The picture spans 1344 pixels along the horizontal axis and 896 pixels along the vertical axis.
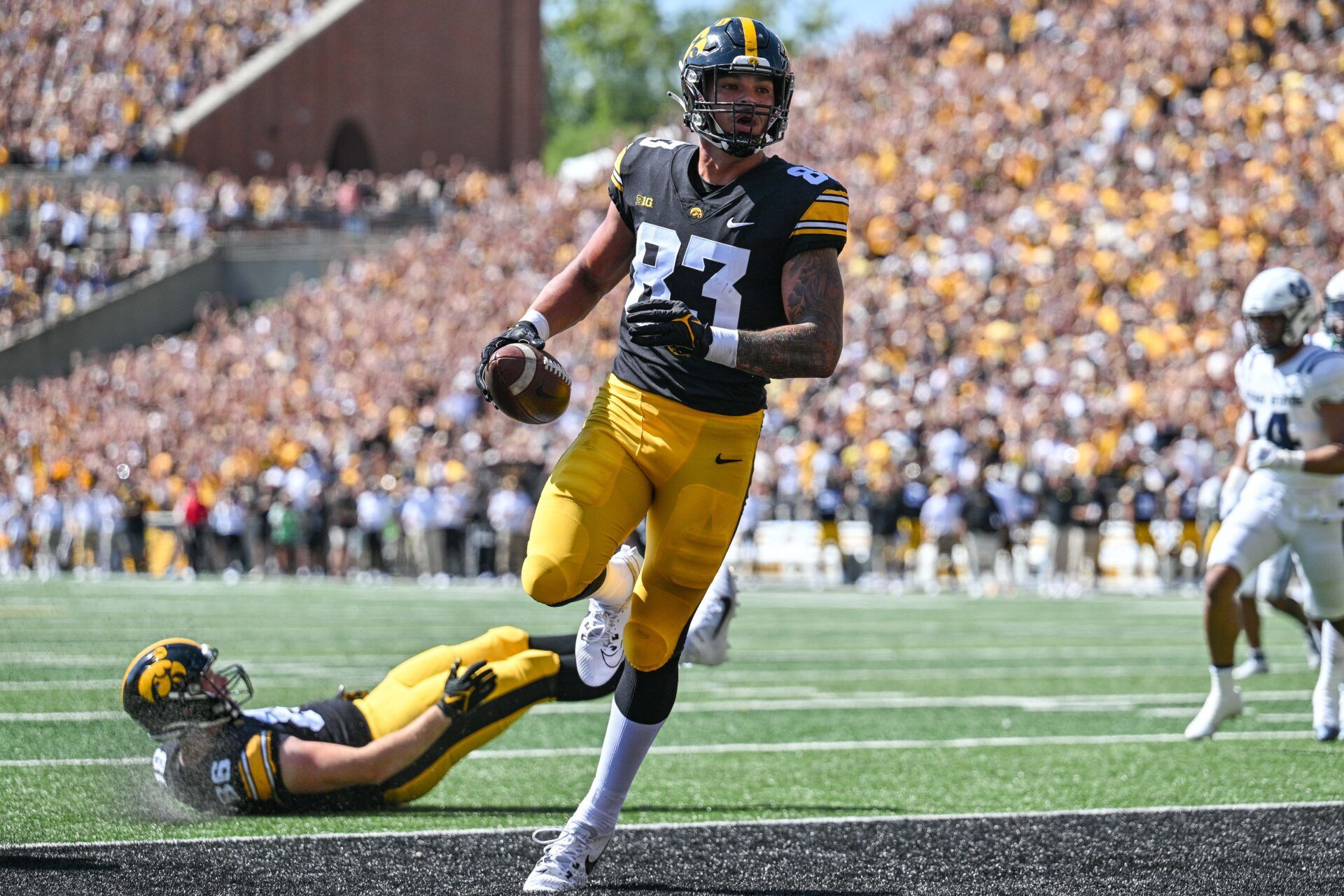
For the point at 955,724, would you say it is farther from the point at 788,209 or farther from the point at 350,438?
the point at 350,438

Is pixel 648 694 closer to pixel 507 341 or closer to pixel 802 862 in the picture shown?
pixel 802 862

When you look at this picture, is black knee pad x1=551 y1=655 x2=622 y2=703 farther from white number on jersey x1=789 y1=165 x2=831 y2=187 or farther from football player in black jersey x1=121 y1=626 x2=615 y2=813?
white number on jersey x1=789 y1=165 x2=831 y2=187

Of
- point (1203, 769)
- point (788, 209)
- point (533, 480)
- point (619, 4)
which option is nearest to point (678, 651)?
point (788, 209)

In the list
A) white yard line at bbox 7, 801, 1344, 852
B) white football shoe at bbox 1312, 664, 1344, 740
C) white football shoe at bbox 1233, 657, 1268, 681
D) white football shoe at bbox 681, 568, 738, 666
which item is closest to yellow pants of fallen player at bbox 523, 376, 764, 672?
white yard line at bbox 7, 801, 1344, 852

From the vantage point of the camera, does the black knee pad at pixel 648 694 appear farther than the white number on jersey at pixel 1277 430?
No

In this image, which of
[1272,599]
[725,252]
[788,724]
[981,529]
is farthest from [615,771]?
[981,529]

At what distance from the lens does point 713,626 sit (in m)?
4.88

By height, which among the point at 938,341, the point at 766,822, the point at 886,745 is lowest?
the point at 886,745

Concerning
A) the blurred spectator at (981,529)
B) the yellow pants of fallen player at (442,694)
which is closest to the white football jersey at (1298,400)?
the yellow pants of fallen player at (442,694)

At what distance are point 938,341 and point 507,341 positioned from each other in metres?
16.8

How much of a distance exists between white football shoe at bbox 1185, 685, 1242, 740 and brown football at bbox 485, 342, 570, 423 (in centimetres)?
311

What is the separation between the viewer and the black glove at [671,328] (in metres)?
3.52

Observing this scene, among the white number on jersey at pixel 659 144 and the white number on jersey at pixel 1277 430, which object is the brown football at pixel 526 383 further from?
the white number on jersey at pixel 1277 430

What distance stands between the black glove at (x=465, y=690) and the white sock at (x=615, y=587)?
755 mm
